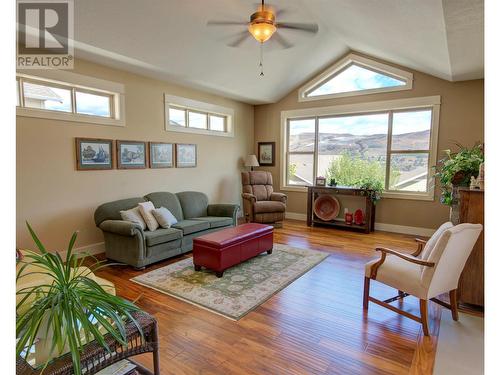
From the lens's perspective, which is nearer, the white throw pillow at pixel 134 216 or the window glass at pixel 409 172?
the white throw pillow at pixel 134 216

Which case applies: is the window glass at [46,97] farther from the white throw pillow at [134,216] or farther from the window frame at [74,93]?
the white throw pillow at [134,216]

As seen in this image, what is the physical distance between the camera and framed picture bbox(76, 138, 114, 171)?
404cm

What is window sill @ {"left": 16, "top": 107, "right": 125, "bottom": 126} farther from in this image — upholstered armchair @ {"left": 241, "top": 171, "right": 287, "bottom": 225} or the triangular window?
the triangular window

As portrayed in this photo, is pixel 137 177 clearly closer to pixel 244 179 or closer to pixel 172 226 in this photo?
pixel 172 226

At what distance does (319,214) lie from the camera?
618cm

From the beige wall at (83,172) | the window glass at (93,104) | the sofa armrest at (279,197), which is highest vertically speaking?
the window glass at (93,104)

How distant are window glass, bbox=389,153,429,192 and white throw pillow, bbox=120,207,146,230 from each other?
4817mm

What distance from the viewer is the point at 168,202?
4.76 meters

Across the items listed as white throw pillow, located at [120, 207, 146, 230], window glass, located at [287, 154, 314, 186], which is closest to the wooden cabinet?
white throw pillow, located at [120, 207, 146, 230]

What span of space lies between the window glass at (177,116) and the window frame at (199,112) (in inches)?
1.6

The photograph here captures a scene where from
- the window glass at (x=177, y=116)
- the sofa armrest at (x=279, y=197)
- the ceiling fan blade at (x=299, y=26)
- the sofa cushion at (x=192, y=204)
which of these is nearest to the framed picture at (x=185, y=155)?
the window glass at (x=177, y=116)

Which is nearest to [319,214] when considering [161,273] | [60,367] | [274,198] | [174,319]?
[274,198]

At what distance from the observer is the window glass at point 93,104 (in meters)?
4.10
